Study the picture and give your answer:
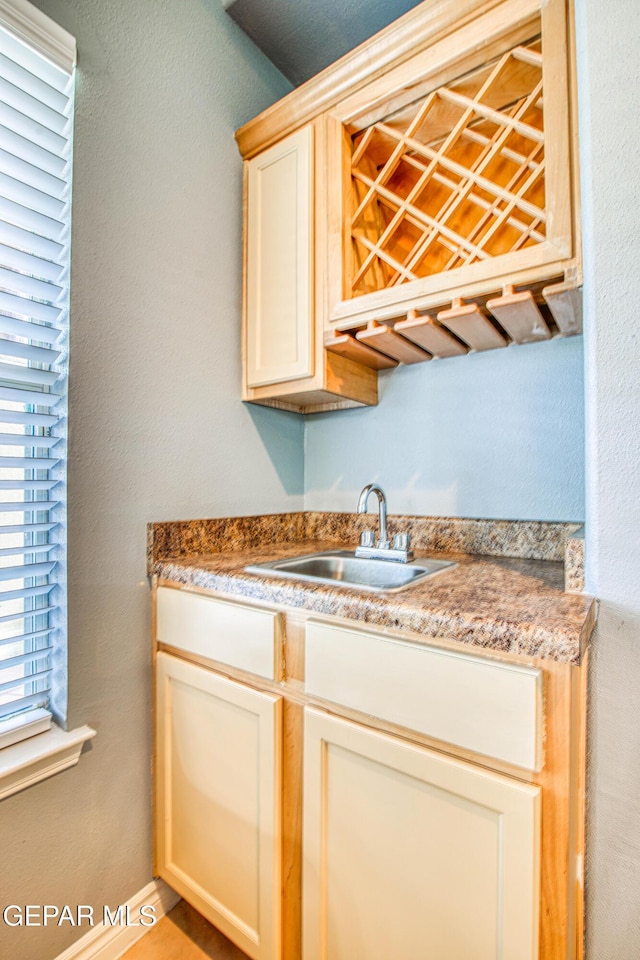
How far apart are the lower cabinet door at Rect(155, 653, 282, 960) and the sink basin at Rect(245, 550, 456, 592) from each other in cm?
32

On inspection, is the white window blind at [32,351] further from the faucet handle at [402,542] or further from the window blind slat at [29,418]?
the faucet handle at [402,542]

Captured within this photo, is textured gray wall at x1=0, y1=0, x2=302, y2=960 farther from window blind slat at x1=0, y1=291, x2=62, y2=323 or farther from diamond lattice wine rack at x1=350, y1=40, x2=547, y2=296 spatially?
diamond lattice wine rack at x1=350, y1=40, x2=547, y2=296

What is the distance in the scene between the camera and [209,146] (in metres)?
1.35

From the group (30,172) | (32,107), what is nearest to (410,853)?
(30,172)

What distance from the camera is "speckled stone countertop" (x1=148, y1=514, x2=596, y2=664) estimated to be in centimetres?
65

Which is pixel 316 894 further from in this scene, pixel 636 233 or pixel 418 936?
pixel 636 233

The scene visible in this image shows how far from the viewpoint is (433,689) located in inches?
27.2

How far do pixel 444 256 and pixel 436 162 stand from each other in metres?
0.31

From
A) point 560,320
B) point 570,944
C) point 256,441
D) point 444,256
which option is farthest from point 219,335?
point 570,944

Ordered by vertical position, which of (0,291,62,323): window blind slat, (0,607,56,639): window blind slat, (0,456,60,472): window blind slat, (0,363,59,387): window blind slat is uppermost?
(0,291,62,323): window blind slat

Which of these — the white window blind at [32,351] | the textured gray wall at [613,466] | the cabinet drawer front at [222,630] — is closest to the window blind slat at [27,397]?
the white window blind at [32,351]

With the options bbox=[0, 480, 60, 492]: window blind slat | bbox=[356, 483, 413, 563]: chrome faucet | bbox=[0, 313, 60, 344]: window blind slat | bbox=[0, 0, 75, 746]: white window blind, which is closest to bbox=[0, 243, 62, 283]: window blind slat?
bbox=[0, 0, 75, 746]: white window blind

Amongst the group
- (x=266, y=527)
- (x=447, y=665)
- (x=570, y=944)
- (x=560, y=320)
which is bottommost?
(x=570, y=944)

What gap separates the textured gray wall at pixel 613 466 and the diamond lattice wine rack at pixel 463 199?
0.43ft
